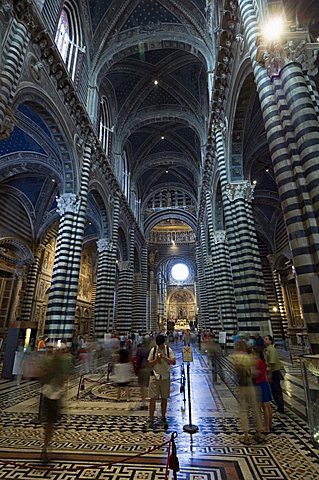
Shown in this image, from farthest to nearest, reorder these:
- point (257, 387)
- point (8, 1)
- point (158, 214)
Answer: point (158, 214), point (8, 1), point (257, 387)

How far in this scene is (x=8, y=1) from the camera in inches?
321

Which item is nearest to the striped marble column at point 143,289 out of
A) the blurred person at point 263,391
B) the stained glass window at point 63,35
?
the stained glass window at point 63,35

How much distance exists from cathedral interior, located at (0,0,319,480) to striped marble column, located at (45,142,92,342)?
0.07 meters

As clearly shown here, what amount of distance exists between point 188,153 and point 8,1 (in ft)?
70.8

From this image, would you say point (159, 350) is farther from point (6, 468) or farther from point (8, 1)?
point (8, 1)

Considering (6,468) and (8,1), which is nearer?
(6,468)

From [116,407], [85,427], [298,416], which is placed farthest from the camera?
[116,407]

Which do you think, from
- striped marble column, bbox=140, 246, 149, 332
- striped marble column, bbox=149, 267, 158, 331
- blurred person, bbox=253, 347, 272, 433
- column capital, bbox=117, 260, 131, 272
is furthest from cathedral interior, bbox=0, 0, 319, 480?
striped marble column, bbox=149, 267, 158, 331

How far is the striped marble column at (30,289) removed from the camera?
21.2m

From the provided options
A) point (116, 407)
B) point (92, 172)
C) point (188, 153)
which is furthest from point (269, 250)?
point (116, 407)

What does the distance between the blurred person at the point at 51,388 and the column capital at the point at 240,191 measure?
10.4 meters

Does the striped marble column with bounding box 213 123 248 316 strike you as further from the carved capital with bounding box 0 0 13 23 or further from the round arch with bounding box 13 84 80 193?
the carved capital with bounding box 0 0 13 23

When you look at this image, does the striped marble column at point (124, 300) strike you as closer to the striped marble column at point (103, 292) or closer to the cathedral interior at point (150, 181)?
the cathedral interior at point (150, 181)

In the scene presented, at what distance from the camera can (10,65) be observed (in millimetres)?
8031
